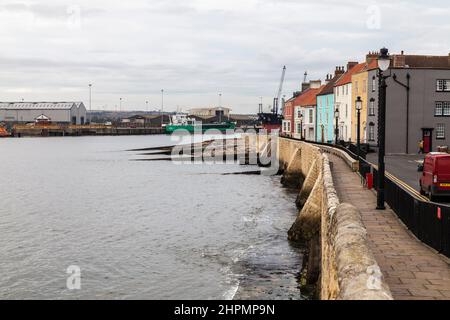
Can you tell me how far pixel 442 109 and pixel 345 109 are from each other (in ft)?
53.8

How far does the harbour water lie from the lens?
2048 cm

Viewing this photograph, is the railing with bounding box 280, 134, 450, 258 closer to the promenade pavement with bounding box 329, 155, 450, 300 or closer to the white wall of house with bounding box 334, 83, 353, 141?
the promenade pavement with bounding box 329, 155, 450, 300

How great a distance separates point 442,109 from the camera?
56.0 metres

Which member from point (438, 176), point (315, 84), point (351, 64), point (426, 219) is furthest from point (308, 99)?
point (426, 219)

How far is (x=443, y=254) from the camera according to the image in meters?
12.7

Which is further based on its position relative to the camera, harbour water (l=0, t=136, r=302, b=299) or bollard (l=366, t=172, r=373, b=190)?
bollard (l=366, t=172, r=373, b=190)

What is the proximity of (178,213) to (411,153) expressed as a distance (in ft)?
97.5

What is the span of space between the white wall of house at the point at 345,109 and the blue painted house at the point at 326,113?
4.21 m

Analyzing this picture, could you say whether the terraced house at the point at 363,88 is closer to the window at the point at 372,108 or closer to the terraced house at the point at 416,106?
the window at the point at 372,108

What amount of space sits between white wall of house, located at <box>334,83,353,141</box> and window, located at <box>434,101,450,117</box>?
13.5m

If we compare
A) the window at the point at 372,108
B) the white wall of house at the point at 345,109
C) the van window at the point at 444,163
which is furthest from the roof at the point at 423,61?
the van window at the point at 444,163

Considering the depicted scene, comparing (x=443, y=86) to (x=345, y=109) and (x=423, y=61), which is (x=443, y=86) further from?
(x=345, y=109)

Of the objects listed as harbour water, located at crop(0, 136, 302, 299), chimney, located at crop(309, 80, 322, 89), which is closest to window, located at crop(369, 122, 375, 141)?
harbour water, located at crop(0, 136, 302, 299)
